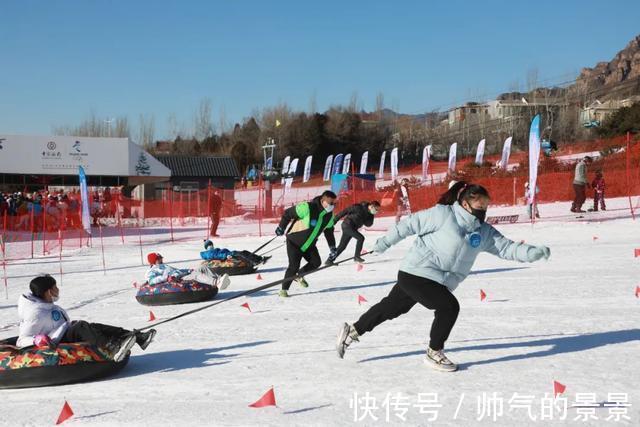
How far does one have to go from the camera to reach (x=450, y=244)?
5.71 m

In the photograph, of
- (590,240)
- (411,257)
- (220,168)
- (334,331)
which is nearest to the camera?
(411,257)

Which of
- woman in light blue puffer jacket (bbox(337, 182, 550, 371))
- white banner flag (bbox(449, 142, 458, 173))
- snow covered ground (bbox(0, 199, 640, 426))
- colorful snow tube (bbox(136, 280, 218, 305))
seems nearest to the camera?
snow covered ground (bbox(0, 199, 640, 426))

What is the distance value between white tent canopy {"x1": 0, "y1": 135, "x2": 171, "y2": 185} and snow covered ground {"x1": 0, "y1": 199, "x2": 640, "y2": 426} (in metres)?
27.0

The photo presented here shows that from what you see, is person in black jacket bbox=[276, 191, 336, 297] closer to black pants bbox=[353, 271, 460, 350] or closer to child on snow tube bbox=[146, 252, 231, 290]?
child on snow tube bbox=[146, 252, 231, 290]

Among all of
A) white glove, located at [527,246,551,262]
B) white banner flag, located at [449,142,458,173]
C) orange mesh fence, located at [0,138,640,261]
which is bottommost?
orange mesh fence, located at [0,138,640,261]

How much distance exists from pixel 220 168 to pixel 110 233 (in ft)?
92.4

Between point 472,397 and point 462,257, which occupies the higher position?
point 462,257

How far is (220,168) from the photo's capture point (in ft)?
187

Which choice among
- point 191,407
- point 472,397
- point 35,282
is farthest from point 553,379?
point 35,282

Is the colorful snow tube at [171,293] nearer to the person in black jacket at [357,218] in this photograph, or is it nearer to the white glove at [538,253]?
the person in black jacket at [357,218]

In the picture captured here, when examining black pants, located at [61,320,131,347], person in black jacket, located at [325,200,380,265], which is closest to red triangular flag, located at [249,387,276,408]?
black pants, located at [61,320,131,347]

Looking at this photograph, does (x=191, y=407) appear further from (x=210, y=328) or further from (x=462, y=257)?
(x=210, y=328)

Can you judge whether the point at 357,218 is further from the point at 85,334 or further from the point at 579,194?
the point at 579,194

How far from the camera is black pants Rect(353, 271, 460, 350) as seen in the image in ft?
18.9
